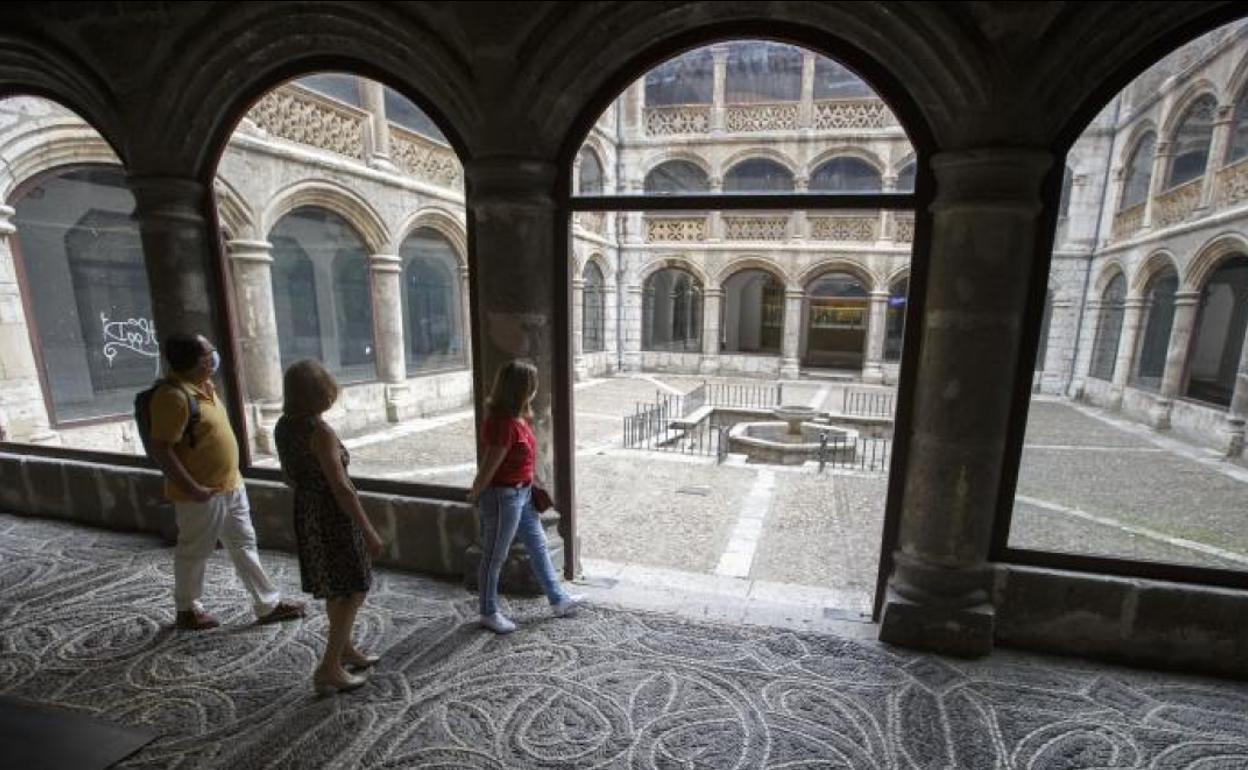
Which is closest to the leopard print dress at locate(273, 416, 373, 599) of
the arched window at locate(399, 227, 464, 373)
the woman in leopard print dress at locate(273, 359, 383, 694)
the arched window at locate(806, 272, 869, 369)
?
the woman in leopard print dress at locate(273, 359, 383, 694)

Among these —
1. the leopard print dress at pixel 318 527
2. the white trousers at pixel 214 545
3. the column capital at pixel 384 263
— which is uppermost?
the column capital at pixel 384 263

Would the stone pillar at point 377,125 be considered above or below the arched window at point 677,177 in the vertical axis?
below

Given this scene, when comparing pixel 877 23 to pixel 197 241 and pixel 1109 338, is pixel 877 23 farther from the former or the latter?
pixel 1109 338

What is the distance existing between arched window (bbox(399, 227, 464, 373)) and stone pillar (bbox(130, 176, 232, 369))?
6.94 m

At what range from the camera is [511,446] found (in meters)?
2.57

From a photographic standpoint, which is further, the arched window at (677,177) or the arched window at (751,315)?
the arched window at (751,315)

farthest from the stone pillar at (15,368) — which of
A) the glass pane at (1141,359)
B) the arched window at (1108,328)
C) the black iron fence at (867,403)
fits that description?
the arched window at (1108,328)

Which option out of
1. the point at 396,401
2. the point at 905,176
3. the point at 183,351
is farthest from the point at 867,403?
the point at 183,351

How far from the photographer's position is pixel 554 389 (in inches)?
121

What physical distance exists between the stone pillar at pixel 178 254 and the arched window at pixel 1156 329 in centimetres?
1469

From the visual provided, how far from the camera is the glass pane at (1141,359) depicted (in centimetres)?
604

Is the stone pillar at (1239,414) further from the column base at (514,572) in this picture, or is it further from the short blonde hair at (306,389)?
the short blonde hair at (306,389)

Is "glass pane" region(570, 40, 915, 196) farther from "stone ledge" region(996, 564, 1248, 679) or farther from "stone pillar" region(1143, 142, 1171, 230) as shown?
"stone ledge" region(996, 564, 1248, 679)

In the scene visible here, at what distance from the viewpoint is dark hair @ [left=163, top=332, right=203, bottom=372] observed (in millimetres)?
2421
